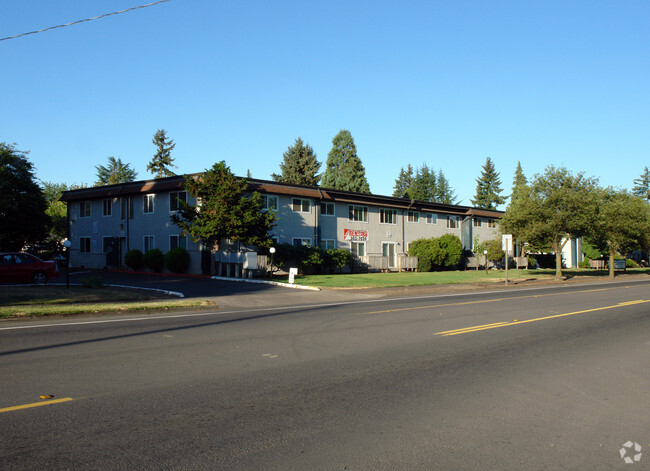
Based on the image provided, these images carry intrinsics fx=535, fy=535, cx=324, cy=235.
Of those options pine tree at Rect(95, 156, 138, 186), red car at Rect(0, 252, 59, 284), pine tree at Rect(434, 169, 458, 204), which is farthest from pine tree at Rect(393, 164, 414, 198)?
red car at Rect(0, 252, 59, 284)

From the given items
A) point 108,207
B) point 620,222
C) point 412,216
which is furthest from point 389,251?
point 108,207

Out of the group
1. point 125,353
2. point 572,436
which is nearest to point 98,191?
point 125,353

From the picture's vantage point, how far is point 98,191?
40.7 m

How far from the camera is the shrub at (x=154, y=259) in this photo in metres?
35.5

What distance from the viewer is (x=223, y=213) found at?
1177 inches

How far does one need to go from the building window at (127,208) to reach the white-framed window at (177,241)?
16.5 ft

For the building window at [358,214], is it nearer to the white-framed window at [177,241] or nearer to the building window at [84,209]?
the white-framed window at [177,241]

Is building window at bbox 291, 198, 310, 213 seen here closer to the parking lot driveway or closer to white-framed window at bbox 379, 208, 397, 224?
white-framed window at bbox 379, 208, 397, 224

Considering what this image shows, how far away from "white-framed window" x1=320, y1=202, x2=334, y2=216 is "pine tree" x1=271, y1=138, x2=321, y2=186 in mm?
44298

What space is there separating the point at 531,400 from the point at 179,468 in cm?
427

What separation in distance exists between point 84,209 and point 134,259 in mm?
9789

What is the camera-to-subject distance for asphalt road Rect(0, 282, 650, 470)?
4.65 metres

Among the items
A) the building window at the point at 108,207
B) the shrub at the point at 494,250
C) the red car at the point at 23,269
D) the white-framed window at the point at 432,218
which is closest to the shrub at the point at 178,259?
the building window at the point at 108,207

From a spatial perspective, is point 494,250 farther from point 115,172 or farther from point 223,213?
point 115,172
